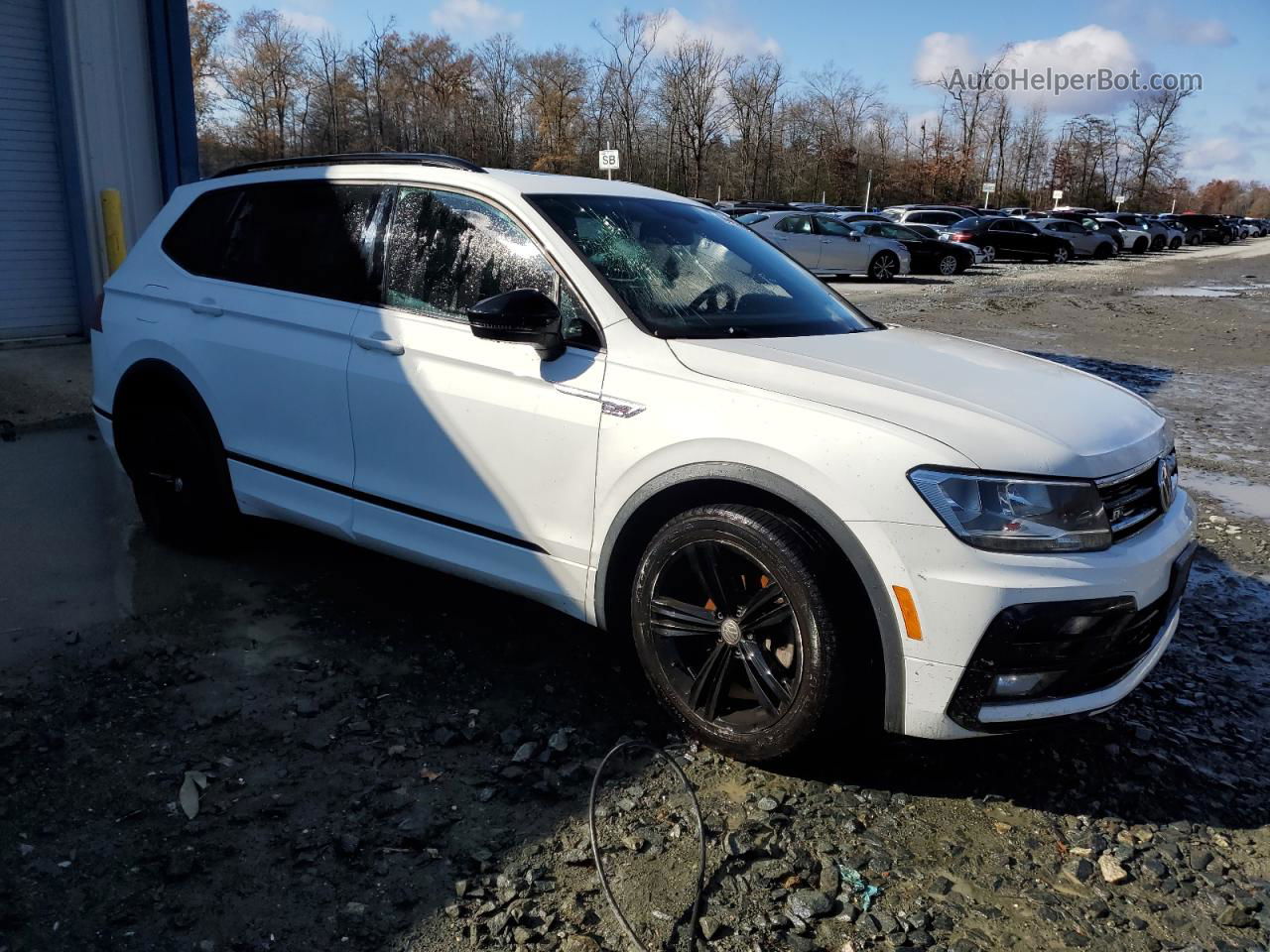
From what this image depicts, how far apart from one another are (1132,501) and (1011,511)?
513 mm

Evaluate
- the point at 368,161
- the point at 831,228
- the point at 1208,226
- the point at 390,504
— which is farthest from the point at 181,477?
the point at 1208,226

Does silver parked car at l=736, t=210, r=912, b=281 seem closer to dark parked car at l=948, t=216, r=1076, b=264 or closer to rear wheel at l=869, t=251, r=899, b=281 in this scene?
rear wheel at l=869, t=251, r=899, b=281

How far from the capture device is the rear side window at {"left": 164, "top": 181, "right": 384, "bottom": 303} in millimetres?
3986

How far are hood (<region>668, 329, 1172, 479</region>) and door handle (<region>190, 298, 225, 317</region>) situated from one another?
2.12 meters

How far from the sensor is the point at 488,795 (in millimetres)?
2996

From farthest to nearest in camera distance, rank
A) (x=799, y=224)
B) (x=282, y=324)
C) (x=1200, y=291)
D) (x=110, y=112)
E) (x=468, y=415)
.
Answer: (x=1200, y=291) < (x=799, y=224) < (x=110, y=112) < (x=282, y=324) < (x=468, y=415)

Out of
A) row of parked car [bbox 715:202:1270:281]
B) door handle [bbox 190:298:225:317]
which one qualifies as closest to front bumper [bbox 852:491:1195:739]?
door handle [bbox 190:298:225:317]

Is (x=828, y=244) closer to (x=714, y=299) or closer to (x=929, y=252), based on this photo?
(x=929, y=252)

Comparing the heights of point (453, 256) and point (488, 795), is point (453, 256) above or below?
above

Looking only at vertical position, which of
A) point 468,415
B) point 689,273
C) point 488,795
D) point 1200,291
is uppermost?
point 689,273

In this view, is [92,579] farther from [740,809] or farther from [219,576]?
[740,809]

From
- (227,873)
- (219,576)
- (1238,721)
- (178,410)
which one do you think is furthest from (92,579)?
(1238,721)

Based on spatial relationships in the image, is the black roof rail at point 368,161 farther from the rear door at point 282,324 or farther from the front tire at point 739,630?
the front tire at point 739,630

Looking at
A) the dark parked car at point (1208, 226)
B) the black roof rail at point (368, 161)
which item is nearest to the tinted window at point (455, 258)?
the black roof rail at point (368, 161)
